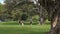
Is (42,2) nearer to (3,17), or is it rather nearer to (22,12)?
(22,12)

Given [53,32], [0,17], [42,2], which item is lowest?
[0,17]

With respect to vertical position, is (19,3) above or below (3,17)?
above

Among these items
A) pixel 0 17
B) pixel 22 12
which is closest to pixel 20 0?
pixel 22 12

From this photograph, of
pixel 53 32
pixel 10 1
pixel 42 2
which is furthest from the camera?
pixel 10 1

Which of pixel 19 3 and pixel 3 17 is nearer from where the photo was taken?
pixel 19 3

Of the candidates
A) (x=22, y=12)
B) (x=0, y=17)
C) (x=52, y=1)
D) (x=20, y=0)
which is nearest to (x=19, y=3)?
(x=20, y=0)

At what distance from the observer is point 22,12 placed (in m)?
66.2

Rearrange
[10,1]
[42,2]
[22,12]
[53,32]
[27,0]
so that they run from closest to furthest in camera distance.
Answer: [53,32]
[42,2]
[27,0]
[10,1]
[22,12]

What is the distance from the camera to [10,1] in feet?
181

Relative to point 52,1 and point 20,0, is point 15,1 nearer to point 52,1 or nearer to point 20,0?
A: point 20,0

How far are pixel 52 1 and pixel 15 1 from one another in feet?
94.6

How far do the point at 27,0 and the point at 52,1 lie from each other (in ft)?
68.5

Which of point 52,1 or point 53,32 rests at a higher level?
point 52,1

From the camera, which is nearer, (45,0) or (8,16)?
(45,0)
